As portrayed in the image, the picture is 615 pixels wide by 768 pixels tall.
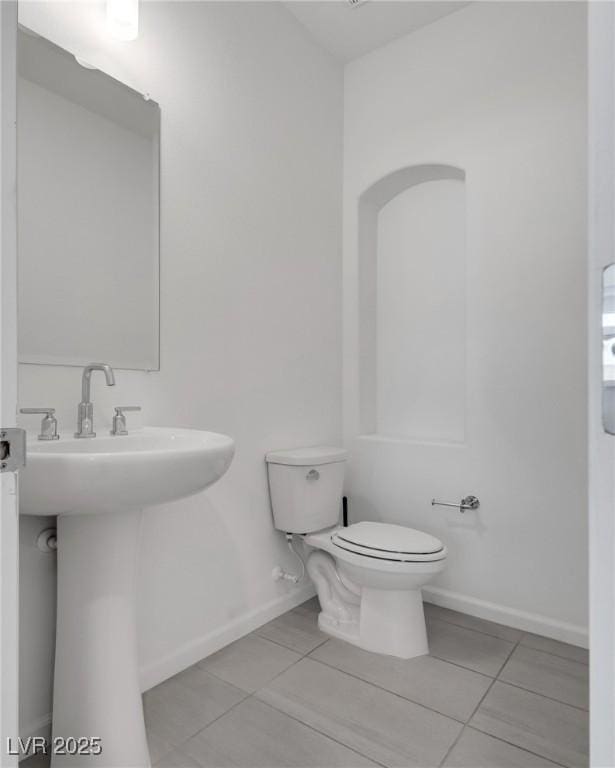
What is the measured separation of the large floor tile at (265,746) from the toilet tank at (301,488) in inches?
28.0

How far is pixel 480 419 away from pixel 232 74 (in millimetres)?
1724

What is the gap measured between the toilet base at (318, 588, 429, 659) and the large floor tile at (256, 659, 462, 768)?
0.66ft

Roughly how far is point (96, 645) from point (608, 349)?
1.29 m

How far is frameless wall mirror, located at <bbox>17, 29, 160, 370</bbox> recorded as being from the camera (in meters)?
1.35

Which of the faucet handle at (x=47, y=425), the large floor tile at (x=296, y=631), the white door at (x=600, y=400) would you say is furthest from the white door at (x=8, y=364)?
the large floor tile at (x=296, y=631)

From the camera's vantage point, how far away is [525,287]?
2035mm

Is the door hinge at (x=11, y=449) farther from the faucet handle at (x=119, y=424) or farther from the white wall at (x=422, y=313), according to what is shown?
the white wall at (x=422, y=313)

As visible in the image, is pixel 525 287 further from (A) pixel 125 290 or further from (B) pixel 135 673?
(B) pixel 135 673

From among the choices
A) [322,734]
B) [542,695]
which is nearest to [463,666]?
[542,695]

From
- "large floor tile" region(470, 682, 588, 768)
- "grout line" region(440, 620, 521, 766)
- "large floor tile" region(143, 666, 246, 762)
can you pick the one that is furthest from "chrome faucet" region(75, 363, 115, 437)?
"large floor tile" region(470, 682, 588, 768)

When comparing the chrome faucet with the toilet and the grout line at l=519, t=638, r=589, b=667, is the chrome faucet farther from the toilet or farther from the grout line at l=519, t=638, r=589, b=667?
the grout line at l=519, t=638, r=589, b=667

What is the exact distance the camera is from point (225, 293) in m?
1.90

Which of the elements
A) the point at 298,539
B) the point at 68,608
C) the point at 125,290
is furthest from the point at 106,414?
the point at 298,539

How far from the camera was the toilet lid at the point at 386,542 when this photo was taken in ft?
5.80
